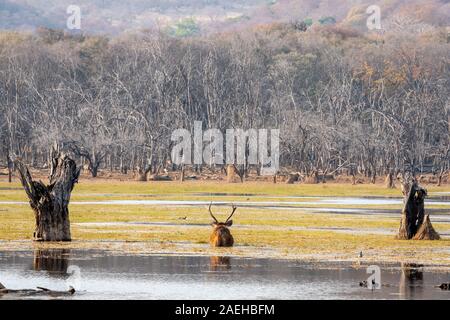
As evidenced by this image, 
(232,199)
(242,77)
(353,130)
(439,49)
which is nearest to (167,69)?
(242,77)

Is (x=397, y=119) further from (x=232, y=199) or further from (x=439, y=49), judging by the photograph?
(x=439, y=49)

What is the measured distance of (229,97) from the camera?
113 metres

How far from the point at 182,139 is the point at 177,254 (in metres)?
65.8

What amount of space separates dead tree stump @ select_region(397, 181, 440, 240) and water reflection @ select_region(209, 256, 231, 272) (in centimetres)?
692

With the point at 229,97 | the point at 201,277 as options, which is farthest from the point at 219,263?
the point at 229,97

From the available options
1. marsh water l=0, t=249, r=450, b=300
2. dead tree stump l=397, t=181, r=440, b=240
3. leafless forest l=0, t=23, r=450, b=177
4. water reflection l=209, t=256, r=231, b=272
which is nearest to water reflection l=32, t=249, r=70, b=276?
marsh water l=0, t=249, r=450, b=300

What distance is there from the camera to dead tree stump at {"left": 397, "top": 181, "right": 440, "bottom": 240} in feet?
122

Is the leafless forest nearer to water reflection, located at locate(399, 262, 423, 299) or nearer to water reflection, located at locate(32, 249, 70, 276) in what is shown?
water reflection, located at locate(32, 249, 70, 276)

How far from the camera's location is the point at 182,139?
9925 centimetres

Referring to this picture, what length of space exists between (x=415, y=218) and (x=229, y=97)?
75.5m

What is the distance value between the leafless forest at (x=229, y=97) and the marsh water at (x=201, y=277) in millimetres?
49881

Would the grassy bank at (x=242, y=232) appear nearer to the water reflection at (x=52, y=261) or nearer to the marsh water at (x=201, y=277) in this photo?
the water reflection at (x=52, y=261)

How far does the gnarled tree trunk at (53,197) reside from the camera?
115 ft

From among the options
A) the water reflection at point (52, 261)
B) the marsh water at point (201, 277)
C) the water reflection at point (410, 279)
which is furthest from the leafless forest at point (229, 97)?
the water reflection at point (410, 279)
